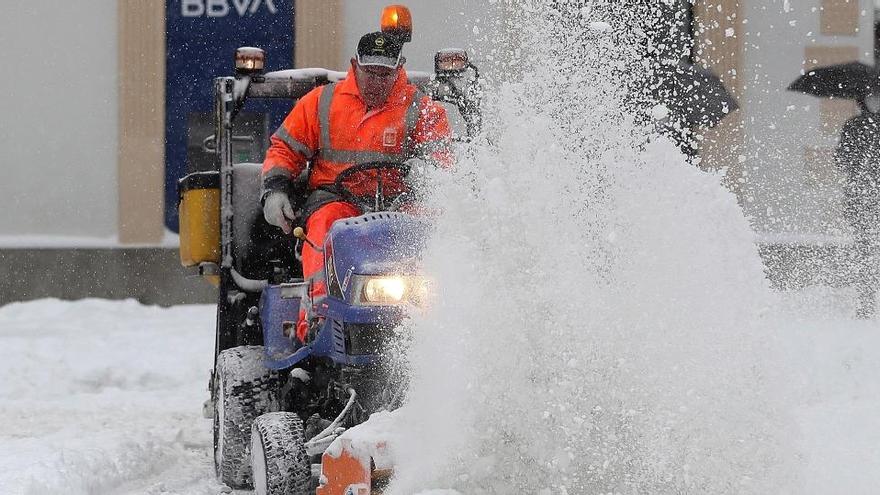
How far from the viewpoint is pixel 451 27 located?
47.8 ft

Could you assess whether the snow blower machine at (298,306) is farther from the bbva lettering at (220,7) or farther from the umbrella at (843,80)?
the umbrella at (843,80)

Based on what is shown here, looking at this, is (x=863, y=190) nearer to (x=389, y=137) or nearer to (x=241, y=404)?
(x=389, y=137)

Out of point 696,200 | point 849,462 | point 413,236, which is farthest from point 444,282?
point 849,462

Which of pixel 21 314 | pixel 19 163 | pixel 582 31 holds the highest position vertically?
pixel 582 31

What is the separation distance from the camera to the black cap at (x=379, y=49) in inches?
234

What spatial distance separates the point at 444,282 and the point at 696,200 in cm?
92

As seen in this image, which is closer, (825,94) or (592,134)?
(592,134)

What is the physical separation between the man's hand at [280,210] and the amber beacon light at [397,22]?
85cm

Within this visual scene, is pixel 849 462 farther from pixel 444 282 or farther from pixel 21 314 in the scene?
pixel 21 314

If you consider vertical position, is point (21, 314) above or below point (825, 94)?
below

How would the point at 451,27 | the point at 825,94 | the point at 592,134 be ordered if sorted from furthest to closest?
the point at 825,94, the point at 451,27, the point at 592,134

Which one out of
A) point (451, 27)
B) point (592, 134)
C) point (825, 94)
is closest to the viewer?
point (592, 134)

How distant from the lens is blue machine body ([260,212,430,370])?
16.5 feet

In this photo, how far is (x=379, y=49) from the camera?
234 inches
